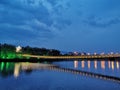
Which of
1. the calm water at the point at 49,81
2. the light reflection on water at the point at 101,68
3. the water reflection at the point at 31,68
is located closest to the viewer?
the calm water at the point at 49,81

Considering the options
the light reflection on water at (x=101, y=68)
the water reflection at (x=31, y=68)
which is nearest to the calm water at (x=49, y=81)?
the water reflection at (x=31, y=68)

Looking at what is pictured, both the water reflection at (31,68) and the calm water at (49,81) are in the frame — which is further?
the water reflection at (31,68)

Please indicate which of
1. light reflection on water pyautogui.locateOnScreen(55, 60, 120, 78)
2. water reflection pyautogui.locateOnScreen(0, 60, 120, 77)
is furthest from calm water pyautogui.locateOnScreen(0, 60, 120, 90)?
light reflection on water pyautogui.locateOnScreen(55, 60, 120, 78)

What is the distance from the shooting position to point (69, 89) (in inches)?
575

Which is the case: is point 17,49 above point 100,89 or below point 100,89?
above

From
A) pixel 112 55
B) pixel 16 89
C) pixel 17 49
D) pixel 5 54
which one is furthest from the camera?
pixel 17 49

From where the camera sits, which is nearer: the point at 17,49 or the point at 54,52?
the point at 17,49

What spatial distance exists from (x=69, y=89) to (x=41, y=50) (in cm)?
11202

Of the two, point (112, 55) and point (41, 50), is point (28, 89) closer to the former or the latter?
point (112, 55)

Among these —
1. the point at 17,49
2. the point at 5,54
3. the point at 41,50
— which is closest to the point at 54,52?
the point at 41,50

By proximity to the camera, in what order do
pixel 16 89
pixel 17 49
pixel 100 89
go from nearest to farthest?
1. pixel 16 89
2. pixel 100 89
3. pixel 17 49

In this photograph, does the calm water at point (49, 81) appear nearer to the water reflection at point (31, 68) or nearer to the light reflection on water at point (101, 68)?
the water reflection at point (31, 68)

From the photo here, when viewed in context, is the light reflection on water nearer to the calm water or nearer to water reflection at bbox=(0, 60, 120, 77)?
water reflection at bbox=(0, 60, 120, 77)

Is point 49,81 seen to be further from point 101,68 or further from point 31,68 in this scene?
point 101,68
